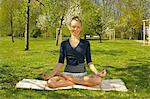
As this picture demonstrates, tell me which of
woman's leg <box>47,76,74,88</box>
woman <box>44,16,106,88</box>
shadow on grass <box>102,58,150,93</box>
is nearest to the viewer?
woman's leg <box>47,76,74,88</box>

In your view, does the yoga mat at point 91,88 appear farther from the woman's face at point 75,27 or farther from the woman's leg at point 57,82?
the woman's face at point 75,27

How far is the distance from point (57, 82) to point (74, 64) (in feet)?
1.86

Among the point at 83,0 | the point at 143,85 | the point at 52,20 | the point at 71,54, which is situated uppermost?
the point at 83,0

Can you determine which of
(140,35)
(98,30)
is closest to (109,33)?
(140,35)

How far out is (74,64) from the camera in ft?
22.7

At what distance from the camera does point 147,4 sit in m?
41.4

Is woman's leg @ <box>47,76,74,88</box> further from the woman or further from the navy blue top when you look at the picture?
the navy blue top

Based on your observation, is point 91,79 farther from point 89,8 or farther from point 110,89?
point 89,8

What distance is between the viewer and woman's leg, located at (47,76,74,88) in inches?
264

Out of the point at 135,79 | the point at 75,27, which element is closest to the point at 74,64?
the point at 75,27

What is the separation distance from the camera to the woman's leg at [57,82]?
6.70m

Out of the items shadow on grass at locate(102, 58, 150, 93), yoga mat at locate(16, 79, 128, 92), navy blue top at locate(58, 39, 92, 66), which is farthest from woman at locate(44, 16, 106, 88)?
shadow on grass at locate(102, 58, 150, 93)

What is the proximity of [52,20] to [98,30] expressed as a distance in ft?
33.0

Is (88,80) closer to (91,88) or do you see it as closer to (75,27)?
(91,88)
